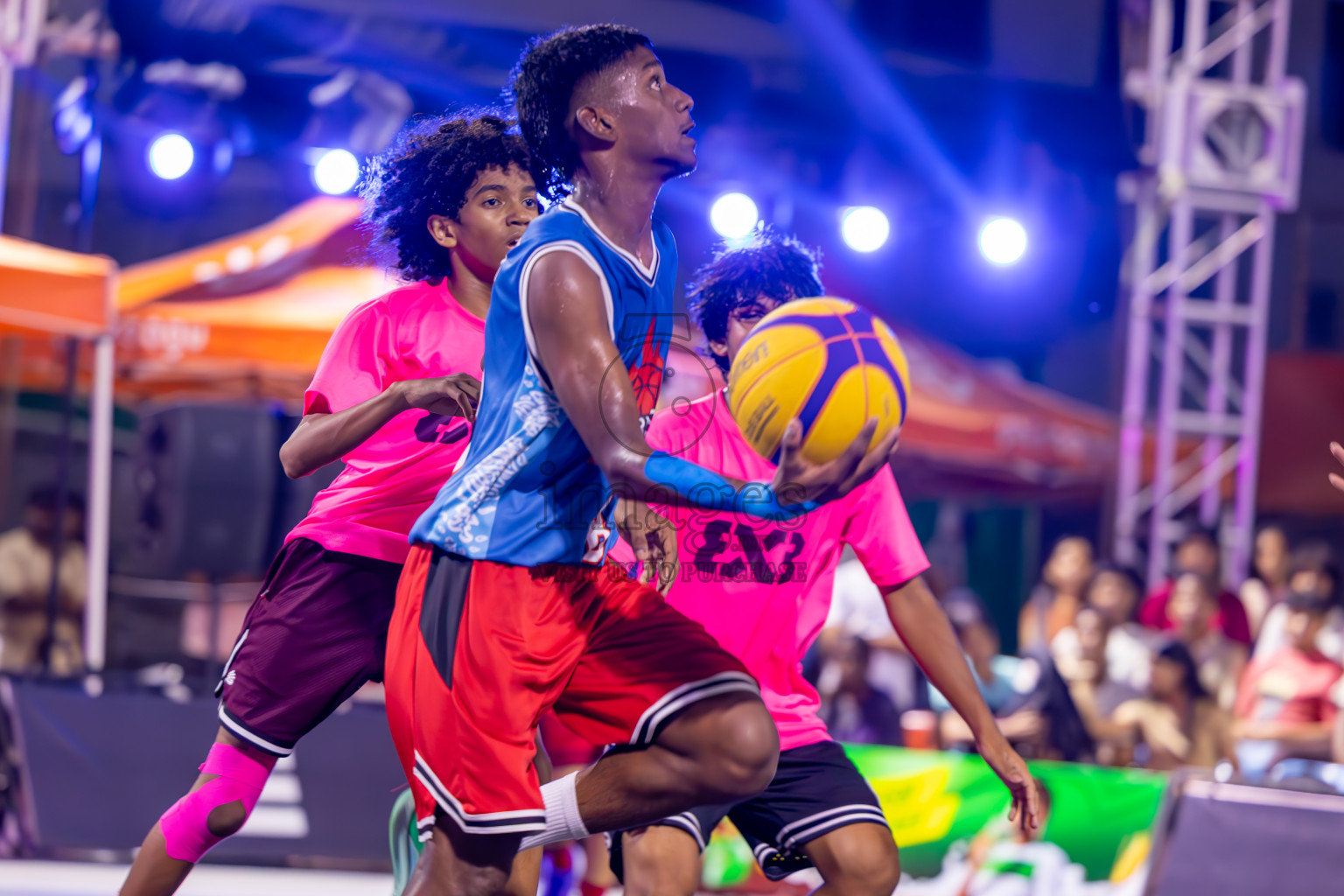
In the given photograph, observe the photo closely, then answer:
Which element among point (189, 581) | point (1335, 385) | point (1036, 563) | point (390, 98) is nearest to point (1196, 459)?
point (1335, 385)

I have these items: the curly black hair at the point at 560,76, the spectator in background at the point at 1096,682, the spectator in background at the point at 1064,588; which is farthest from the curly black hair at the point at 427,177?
the spectator in background at the point at 1064,588

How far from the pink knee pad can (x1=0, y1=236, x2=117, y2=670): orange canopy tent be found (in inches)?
168

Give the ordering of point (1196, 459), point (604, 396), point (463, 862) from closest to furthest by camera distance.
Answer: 1. point (604, 396)
2. point (463, 862)
3. point (1196, 459)

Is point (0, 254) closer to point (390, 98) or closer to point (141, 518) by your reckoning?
point (141, 518)

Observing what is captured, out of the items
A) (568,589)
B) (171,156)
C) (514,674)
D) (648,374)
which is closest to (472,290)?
(648,374)

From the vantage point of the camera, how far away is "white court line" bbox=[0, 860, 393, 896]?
5742 mm

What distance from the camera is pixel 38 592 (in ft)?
26.3

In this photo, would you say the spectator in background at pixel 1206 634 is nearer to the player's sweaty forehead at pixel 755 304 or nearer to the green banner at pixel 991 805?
the green banner at pixel 991 805

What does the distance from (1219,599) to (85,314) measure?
6431 millimetres

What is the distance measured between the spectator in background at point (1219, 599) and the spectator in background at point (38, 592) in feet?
20.4

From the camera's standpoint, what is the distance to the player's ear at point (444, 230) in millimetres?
3533

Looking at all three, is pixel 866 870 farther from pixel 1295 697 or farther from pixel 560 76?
pixel 1295 697

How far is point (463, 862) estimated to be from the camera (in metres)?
2.57

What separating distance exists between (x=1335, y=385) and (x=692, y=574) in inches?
477
